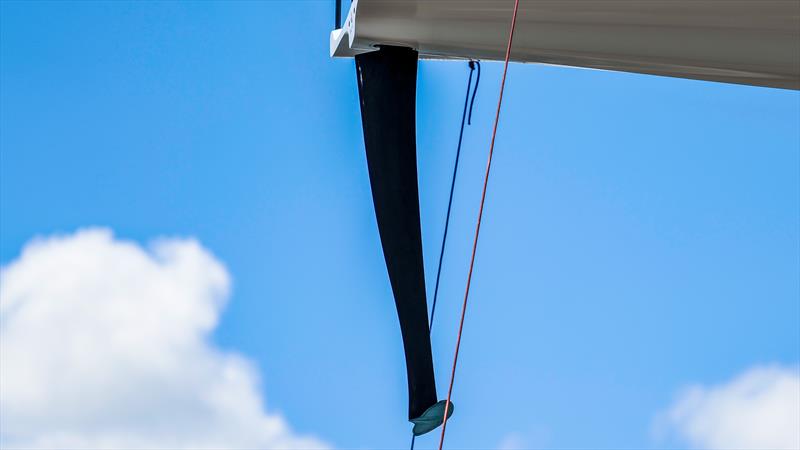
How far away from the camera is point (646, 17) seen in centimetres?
269

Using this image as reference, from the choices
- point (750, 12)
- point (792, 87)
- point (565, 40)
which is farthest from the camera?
point (792, 87)

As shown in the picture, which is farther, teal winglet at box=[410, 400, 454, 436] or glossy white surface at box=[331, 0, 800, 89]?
teal winglet at box=[410, 400, 454, 436]

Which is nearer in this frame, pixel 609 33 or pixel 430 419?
pixel 609 33

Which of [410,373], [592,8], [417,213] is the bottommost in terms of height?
[410,373]

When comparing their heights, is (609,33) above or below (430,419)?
above

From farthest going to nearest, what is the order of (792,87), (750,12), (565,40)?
(792,87) < (565,40) < (750,12)

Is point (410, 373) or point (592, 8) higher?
point (592, 8)

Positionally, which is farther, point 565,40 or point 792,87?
point 792,87

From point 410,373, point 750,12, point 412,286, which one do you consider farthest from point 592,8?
point 410,373

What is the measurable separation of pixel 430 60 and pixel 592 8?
51cm

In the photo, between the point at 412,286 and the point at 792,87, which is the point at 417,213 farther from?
the point at 792,87

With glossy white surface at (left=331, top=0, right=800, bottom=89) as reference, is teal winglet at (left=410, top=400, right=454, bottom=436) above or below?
below

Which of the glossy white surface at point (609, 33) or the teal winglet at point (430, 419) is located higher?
the glossy white surface at point (609, 33)

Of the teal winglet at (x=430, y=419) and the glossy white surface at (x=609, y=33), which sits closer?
the glossy white surface at (x=609, y=33)
